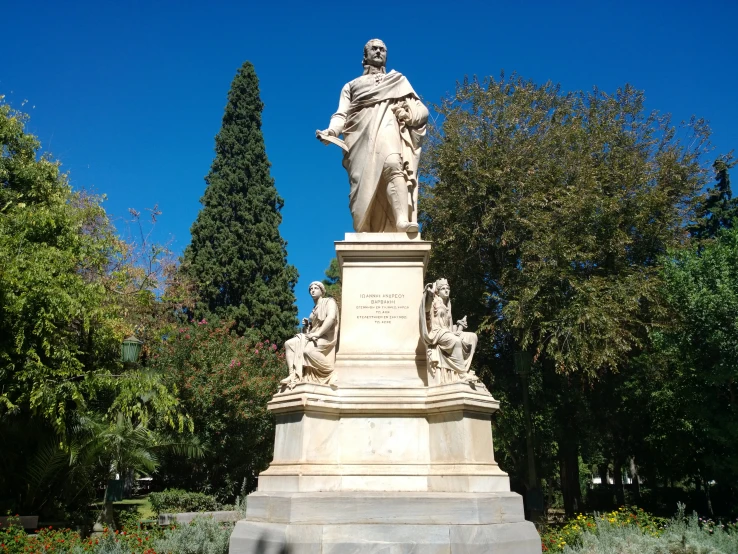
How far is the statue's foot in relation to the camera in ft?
30.8

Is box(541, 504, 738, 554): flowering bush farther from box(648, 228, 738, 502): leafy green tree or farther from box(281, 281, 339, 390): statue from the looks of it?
box(648, 228, 738, 502): leafy green tree

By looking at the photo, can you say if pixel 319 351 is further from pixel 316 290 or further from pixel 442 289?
pixel 442 289

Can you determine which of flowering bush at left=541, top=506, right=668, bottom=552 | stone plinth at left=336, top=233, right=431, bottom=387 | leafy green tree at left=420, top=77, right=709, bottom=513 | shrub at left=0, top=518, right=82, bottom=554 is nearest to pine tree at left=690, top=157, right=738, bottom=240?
leafy green tree at left=420, top=77, right=709, bottom=513

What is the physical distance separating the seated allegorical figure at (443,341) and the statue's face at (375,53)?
14.3 feet

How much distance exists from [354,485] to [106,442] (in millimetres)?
8359

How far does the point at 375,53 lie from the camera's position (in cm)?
1036


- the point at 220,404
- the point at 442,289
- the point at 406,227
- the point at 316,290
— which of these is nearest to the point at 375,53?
the point at 406,227

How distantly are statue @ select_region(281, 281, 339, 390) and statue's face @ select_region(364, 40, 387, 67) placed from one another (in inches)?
166

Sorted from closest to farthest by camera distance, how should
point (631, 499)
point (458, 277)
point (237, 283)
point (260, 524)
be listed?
point (260, 524) → point (458, 277) → point (631, 499) → point (237, 283)

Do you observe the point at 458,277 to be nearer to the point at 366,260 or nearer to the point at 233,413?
the point at 233,413

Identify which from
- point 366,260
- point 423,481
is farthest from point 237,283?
point 423,481

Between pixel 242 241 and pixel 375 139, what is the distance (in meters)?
22.9

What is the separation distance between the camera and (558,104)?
2277cm

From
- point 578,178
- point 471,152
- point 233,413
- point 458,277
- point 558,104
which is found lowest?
point 233,413
